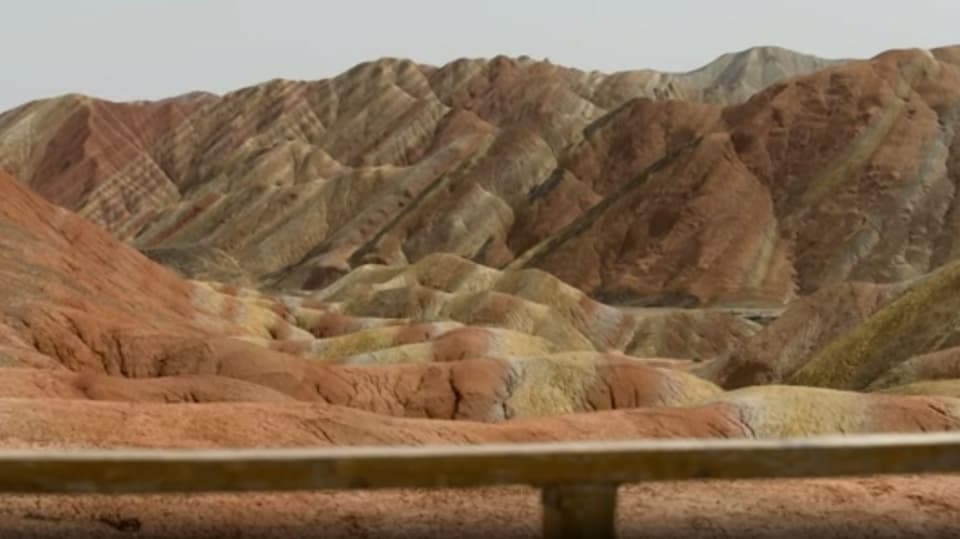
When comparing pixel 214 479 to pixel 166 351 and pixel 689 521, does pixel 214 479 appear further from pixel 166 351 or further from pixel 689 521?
pixel 166 351

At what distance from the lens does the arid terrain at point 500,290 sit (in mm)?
7434

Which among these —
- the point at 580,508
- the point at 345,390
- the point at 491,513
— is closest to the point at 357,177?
the point at 345,390

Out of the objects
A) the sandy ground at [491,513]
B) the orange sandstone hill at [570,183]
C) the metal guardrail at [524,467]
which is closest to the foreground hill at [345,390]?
the sandy ground at [491,513]

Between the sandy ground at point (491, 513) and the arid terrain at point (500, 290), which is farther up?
the sandy ground at point (491, 513)

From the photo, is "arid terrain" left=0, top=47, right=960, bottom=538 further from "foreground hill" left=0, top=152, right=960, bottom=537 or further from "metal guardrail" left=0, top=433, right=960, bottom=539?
"metal guardrail" left=0, top=433, right=960, bottom=539

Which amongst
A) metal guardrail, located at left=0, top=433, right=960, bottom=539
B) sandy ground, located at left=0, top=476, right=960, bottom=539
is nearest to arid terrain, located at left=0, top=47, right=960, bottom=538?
sandy ground, located at left=0, top=476, right=960, bottom=539

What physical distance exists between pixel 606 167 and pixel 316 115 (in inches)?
2997

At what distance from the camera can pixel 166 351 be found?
146ft

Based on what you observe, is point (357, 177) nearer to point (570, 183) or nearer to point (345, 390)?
point (570, 183)

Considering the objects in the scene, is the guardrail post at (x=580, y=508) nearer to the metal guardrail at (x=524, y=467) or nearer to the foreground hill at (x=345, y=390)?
the metal guardrail at (x=524, y=467)

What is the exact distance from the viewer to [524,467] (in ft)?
18.3

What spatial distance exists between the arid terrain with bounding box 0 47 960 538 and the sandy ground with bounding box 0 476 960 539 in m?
0.03

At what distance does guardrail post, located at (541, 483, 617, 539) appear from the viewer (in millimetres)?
5645

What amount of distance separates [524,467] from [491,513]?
1400 millimetres
